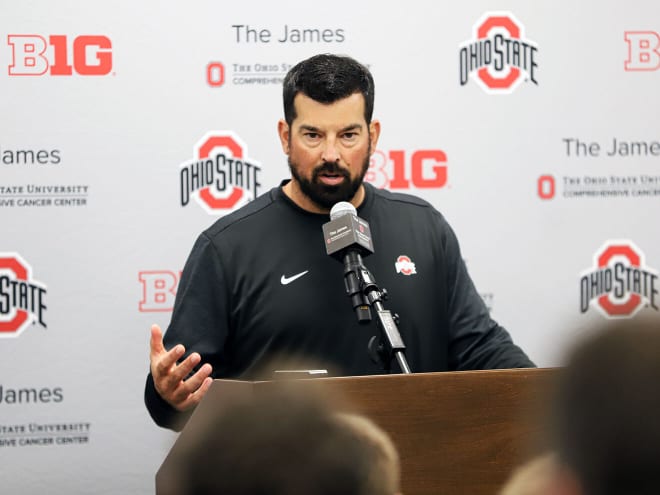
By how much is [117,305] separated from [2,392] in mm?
477

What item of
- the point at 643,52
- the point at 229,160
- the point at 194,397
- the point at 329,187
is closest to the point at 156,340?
the point at 194,397

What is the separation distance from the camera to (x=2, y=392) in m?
3.21

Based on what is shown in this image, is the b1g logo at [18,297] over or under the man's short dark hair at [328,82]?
under

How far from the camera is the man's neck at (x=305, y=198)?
2.57 metres

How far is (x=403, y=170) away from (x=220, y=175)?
653 millimetres

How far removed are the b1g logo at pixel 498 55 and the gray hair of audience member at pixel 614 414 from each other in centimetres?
288

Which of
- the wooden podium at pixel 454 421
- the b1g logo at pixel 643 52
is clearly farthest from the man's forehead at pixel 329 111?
the b1g logo at pixel 643 52

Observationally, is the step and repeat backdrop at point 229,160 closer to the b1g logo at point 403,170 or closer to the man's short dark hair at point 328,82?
the b1g logo at point 403,170

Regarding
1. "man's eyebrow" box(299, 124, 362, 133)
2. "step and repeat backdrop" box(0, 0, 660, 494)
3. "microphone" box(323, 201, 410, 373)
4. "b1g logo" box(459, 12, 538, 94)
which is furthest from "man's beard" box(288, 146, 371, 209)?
"b1g logo" box(459, 12, 538, 94)

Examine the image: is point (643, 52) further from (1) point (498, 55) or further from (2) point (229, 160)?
(2) point (229, 160)

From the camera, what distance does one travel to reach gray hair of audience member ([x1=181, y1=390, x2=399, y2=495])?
75cm

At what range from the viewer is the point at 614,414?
2.15 feet

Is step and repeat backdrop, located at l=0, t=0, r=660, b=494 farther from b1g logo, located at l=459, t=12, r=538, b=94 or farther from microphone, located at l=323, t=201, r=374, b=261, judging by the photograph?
microphone, located at l=323, t=201, r=374, b=261

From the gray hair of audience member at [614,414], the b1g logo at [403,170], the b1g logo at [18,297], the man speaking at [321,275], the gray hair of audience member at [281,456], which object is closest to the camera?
the gray hair of audience member at [614,414]
